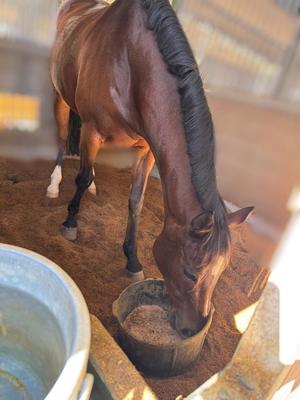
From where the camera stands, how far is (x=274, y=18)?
2.28m

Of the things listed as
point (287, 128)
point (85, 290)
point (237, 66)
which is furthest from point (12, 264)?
point (237, 66)

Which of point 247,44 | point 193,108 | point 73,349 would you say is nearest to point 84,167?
point 193,108

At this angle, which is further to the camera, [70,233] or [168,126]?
[70,233]

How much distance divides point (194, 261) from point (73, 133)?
252 cm

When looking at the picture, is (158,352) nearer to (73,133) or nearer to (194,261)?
(194,261)

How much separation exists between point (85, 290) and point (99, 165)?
205 centimetres

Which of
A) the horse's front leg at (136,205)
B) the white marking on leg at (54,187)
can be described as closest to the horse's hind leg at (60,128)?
the white marking on leg at (54,187)

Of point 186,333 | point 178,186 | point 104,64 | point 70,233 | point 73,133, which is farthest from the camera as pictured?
point 73,133

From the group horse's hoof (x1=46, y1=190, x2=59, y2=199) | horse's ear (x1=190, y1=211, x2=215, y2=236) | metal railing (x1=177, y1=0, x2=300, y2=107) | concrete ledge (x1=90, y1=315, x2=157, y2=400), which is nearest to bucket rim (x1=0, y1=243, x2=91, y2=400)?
concrete ledge (x1=90, y1=315, x2=157, y2=400)

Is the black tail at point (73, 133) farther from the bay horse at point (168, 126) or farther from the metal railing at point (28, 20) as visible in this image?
the bay horse at point (168, 126)

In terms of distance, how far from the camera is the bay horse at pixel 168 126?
1.40m

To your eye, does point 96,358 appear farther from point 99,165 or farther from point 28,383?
point 99,165

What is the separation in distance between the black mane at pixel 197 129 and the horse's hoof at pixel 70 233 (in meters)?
1.41

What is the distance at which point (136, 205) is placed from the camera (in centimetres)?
242
